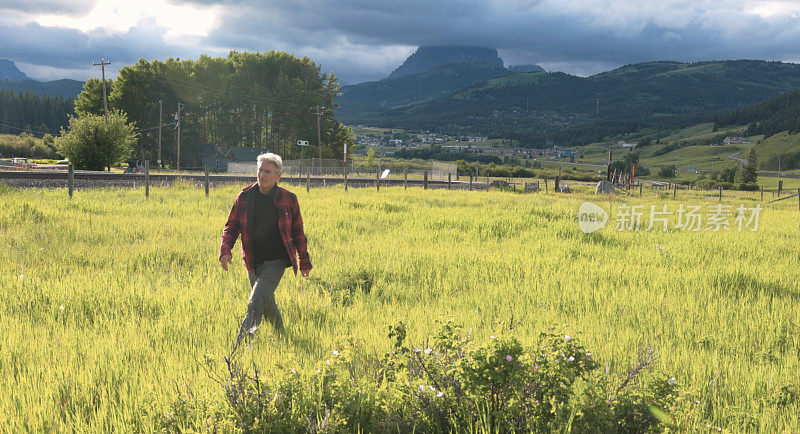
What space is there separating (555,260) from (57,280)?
308 inches

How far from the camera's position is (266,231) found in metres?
4.71

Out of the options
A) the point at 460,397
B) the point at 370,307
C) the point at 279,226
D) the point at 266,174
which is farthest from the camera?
the point at 370,307

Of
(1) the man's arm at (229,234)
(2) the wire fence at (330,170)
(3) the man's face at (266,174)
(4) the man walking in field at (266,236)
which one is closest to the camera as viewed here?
(3) the man's face at (266,174)

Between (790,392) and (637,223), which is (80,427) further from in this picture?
(637,223)

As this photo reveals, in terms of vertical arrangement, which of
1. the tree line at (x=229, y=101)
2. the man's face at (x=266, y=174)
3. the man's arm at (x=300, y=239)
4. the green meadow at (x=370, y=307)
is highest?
the tree line at (x=229, y=101)

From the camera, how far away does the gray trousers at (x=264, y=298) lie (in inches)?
180

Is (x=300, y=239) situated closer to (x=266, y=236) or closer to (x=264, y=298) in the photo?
(x=266, y=236)

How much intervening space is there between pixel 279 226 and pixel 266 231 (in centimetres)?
18

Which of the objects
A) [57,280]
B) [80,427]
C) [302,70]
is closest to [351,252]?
[57,280]

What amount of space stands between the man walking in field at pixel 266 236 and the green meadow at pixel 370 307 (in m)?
0.37

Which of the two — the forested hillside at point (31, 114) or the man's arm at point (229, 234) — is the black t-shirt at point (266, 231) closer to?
the man's arm at point (229, 234)

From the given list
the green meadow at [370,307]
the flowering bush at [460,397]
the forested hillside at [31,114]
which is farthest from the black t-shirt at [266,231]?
the forested hillside at [31,114]

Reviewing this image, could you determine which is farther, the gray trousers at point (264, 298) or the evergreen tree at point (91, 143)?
the evergreen tree at point (91, 143)

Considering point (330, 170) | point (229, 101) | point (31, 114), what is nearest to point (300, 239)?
point (330, 170)
